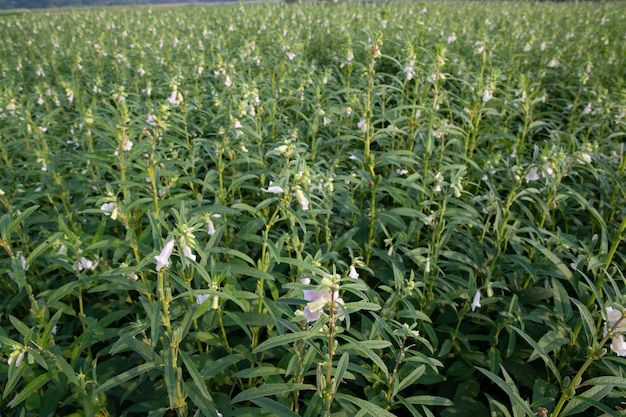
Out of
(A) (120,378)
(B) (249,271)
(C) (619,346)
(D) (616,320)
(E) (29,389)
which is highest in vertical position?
(D) (616,320)

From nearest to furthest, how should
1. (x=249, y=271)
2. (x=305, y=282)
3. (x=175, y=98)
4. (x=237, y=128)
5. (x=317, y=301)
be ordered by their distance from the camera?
(x=317, y=301)
(x=305, y=282)
(x=249, y=271)
(x=237, y=128)
(x=175, y=98)

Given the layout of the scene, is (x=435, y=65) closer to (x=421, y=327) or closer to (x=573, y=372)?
(x=421, y=327)

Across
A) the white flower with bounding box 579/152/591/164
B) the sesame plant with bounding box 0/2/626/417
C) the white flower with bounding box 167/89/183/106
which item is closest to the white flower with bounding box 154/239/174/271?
the sesame plant with bounding box 0/2/626/417

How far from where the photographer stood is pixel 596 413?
2.12 m

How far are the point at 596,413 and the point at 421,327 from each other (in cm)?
100

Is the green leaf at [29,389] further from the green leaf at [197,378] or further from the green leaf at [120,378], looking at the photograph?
the green leaf at [197,378]

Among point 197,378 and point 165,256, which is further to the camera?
point 197,378

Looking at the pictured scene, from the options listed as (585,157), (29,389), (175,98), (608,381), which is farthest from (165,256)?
(585,157)

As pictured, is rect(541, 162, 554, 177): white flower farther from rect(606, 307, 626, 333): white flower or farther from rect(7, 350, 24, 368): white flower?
rect(7, 350, 24, 368): white flower

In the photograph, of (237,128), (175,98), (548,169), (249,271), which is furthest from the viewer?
(175,98)

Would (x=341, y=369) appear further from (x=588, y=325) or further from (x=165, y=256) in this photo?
(x=588, y=325)

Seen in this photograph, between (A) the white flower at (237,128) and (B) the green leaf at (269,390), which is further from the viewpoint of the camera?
(A) the white flower at (237,128)

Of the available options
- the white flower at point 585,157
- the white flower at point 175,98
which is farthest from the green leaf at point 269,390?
the white flower at point 175,98

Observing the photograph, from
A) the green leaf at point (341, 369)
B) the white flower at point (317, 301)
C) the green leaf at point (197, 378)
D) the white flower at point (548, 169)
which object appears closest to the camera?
the white flower at point (317, 301)
